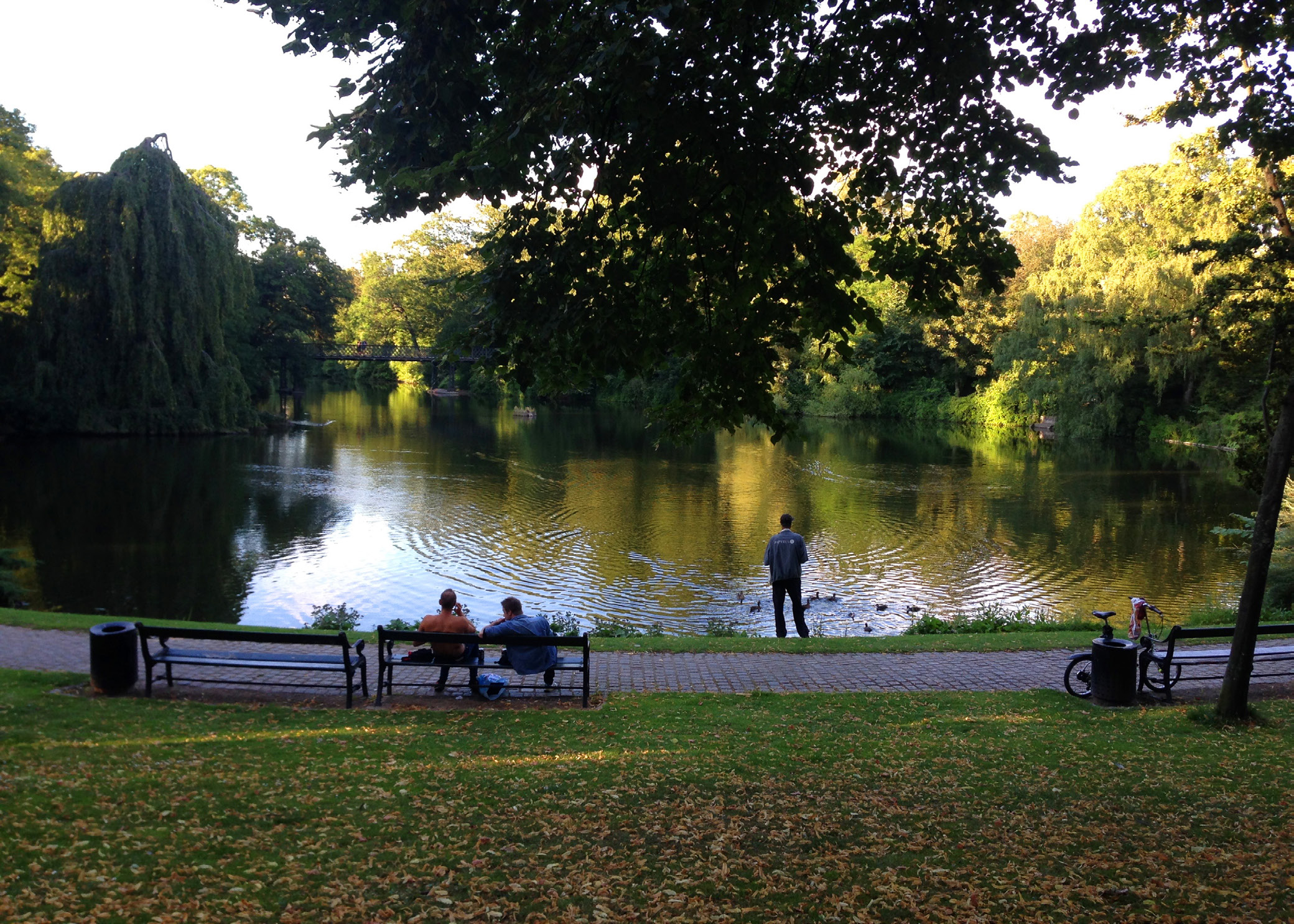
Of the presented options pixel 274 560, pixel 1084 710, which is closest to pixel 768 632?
pixel 1084 710

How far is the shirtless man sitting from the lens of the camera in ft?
27.7

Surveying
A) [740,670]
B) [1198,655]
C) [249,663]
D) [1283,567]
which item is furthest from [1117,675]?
[1283,567]

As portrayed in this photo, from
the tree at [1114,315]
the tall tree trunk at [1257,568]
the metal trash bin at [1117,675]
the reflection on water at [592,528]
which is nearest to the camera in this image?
the tall tree trunk at [1257,568]

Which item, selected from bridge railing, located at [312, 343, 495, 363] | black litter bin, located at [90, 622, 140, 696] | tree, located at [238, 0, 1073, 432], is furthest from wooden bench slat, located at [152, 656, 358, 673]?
bridge railing, located at [312, 343, 495, 363]

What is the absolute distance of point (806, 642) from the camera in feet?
37.3

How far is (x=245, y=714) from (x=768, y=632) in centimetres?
958

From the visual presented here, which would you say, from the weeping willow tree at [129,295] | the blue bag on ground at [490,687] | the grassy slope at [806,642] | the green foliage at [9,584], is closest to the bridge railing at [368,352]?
the weeping willow tree at [129,295]

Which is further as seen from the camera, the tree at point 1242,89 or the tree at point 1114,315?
the tree at point 1114,315

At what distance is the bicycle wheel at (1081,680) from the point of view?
8539 millimetres

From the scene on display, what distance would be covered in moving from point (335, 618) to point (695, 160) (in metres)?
10.8

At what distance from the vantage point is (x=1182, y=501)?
97.4 ft

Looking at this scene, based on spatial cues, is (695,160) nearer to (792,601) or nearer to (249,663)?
(249,663)

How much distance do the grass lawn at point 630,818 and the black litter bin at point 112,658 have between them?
48cm

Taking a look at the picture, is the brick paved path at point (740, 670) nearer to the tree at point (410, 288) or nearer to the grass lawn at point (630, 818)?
the grass lawn at point (630, 818)
